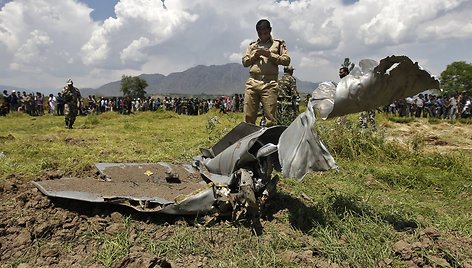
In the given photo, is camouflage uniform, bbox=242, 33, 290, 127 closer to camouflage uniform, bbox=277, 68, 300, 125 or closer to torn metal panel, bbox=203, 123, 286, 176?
torn metal panel, bbox=203, 123, 286, 176

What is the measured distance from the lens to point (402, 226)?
3244mm

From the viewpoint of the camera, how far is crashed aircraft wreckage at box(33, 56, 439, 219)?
293 cm

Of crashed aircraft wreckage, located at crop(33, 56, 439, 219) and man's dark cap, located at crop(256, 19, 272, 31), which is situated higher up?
man's dark cap, located at crop(256, 19, 272, 31)

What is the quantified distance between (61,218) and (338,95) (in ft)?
7.19

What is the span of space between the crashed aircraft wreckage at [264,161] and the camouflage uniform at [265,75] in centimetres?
165

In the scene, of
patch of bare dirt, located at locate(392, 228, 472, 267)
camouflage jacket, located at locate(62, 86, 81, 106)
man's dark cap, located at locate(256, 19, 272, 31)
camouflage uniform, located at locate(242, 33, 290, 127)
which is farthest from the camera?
camouflage jacket, located at locate(62, 86, 81, 106)

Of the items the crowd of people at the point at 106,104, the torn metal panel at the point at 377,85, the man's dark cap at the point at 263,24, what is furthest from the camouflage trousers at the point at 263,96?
the crowd of people at the point at 106,104

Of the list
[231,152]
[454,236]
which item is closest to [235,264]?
[231,152]

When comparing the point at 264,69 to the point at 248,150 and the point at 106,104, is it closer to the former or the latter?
the point at 248,150

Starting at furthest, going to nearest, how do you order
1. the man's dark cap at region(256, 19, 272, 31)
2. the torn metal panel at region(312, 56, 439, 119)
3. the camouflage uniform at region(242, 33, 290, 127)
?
1. the camouflage uniform at region(242, 33, 290, 127)
2. the man's dark cap at region(256, 19, 272, 31)
3. the torn metal panel at region(312, 56, 439, 119)

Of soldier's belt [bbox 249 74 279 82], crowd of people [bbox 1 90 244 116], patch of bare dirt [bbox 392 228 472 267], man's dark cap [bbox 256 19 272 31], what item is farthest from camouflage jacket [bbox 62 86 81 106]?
patch of bare dirt [bbox 392 228 472 267]

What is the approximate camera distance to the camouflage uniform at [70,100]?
11039 millimetres

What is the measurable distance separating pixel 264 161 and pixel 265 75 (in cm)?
205

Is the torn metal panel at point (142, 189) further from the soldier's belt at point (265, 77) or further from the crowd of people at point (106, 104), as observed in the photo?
the crowd of people at point (106, 104)
